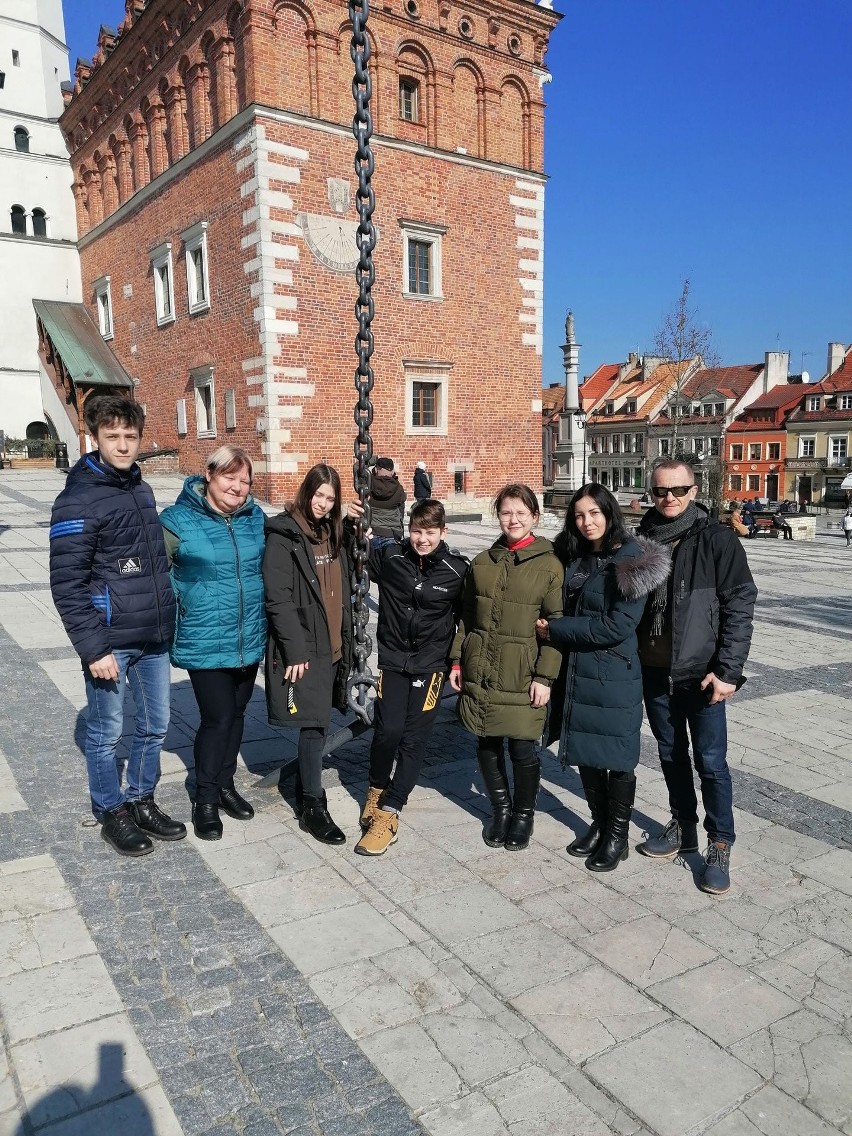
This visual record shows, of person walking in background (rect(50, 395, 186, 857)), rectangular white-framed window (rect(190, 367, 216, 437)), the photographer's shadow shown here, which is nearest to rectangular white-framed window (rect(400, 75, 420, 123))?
rectangular white-framed window (rect(190, 367, 216, 437))

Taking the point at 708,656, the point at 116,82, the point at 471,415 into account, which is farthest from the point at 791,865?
the point at 116,82

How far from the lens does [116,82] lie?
82.7ft

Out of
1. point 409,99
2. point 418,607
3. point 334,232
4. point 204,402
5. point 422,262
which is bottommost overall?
point 418,607

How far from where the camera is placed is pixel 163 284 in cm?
2417

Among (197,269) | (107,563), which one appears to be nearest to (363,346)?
(107,563)

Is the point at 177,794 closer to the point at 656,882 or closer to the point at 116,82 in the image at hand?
the point at 656,882

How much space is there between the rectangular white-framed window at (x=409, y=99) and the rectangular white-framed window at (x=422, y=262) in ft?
8.77

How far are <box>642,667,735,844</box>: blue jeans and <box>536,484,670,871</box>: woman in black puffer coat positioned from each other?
0.16m

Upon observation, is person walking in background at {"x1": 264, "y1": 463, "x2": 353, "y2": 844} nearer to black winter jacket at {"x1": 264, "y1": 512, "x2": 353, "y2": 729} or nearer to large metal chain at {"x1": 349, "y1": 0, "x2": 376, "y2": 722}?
black winter jacket at {"x1": 264, "y1": 512, "x2": 353, "y2": 729}

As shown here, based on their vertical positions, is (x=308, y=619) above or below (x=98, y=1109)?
above

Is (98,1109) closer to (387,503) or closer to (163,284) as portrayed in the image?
(387,503)

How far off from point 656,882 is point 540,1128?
1656 millimetres

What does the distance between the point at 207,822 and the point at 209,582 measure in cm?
123

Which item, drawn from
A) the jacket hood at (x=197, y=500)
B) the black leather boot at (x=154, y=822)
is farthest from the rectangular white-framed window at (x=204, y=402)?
the black leather boot at (x=154, y=822)
